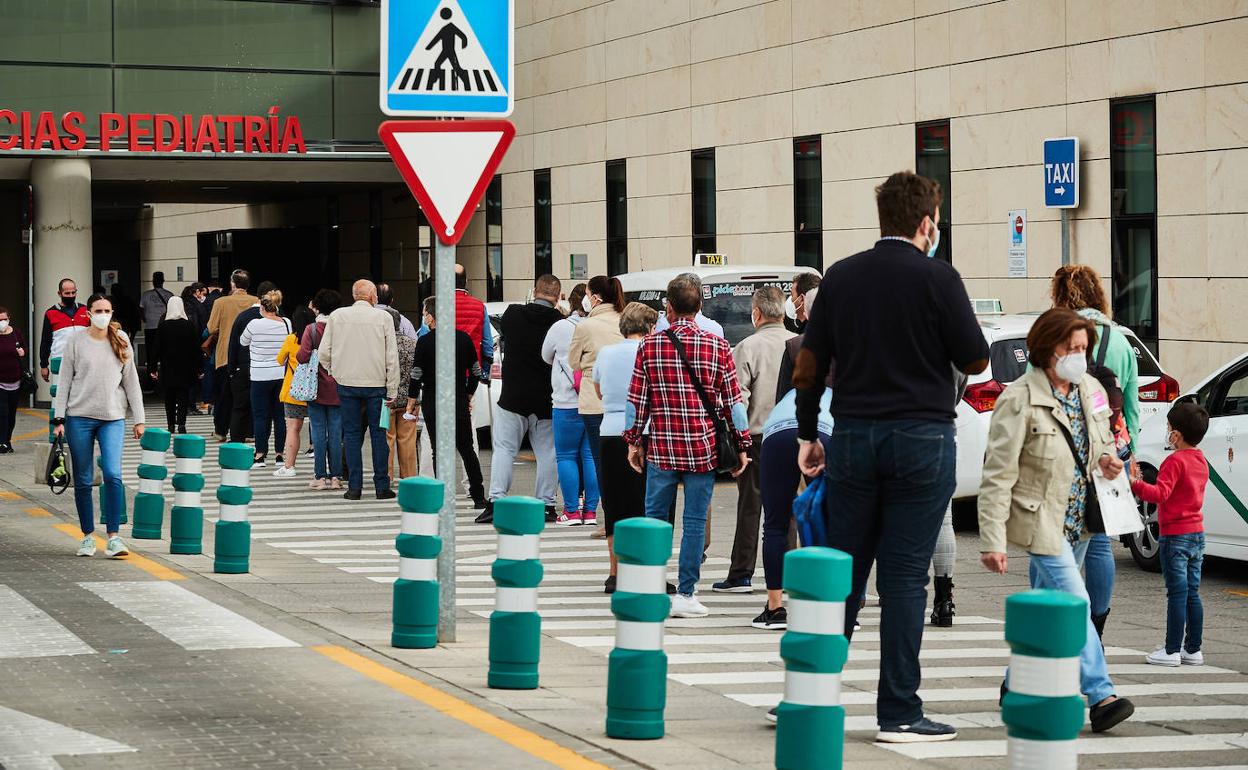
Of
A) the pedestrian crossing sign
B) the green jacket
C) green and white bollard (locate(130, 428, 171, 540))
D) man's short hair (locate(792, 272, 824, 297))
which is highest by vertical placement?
the pedestrian crossing sign

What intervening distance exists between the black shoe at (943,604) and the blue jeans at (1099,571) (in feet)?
6.39

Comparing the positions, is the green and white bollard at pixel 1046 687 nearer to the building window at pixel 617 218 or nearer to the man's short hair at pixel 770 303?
the man's short hair at pixel 770 303

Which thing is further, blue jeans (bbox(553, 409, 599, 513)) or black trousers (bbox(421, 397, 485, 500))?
black trousers (bbox(421, 397, 485, 500))

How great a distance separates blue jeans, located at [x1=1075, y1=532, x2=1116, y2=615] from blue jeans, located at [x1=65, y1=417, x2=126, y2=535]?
6.72 m

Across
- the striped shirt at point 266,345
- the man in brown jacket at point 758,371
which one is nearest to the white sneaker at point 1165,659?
the man in brown jacket at point 758,371

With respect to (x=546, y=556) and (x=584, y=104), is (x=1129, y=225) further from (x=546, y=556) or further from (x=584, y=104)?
(x=584, y=104)

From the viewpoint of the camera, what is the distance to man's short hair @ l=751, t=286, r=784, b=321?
36.7ft

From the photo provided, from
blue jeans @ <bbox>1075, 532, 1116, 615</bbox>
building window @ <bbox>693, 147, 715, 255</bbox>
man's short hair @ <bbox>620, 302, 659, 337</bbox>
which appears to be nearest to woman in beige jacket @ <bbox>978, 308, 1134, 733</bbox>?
blue jeans @ <bbox>1075, 532, 1116, 615</bbox>

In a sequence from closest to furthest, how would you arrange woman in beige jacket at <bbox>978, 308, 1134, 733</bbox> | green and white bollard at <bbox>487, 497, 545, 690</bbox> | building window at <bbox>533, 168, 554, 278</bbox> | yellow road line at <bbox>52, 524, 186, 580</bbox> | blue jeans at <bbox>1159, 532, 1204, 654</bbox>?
woman in beige jacket at <bbox>978, 308, 1134, 733</bbox> < green and white bollard at <bbox>487, 497, 545, 690</bbox> < blue jeans at <bbox>1159, 532, 1204, 654</bbox> < yellow road line at <bbox>52, 524, 186, 580</bbox> < building window at <bbox>533, 168, 554, 278</bbox>

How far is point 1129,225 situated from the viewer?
68.7ft

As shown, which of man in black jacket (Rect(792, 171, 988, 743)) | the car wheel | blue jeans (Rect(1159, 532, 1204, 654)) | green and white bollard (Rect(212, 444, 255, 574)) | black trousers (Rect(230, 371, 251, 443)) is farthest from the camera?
black trousers (Rect(230, 371, 251, 443))

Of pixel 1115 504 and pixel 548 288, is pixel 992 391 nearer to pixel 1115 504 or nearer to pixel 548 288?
pixel 548 288

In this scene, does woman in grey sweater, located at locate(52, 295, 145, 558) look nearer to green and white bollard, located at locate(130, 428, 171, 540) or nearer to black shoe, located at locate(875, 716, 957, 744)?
green and white bollard, located at locate(130, 428, 171, 540)

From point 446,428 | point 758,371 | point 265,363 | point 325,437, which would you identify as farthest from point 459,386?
point 446,428
